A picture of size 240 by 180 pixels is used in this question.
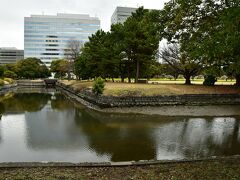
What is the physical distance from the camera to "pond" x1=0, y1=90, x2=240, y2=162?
1132cm

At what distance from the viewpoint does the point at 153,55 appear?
121 feet

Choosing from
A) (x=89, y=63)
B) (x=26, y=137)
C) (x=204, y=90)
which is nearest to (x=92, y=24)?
(x=89, y=63)

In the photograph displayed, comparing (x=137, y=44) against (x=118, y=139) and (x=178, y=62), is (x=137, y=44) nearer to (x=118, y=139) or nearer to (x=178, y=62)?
(x=178, y=62)

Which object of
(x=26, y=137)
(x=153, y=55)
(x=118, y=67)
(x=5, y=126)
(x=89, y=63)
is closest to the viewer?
(x=26, y=137)

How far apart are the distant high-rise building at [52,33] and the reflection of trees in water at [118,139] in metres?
123

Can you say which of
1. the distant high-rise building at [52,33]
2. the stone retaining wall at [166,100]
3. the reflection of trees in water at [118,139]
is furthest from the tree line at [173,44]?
the distant high-rise building at [52,33]

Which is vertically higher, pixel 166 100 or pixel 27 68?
pixel 27 68

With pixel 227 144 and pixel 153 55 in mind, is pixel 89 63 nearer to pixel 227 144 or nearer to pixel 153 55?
pixel 153 55

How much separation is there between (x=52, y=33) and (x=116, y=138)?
443ft

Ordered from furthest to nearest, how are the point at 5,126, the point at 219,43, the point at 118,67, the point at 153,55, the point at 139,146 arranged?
the point at 118,67, the point at 153,55, the point at 5,126, the point at 139,146, the point at 219,43

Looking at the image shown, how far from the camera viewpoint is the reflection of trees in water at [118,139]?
11.5 m

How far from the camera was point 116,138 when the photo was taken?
14.4 metres

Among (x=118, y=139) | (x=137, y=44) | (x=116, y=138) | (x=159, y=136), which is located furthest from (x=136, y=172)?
(x=137, y=44)

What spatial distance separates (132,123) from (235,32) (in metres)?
11.9
